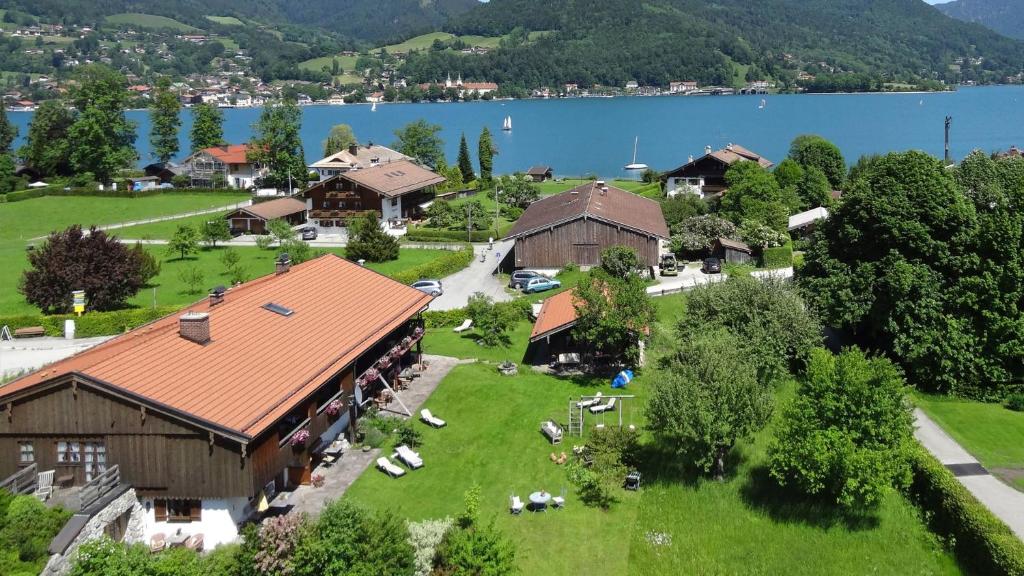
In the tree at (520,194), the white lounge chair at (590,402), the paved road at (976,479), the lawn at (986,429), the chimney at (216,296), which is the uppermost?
the tree at (520,194)

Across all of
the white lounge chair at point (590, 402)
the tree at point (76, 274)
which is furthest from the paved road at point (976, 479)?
the tree at point (76, 274)

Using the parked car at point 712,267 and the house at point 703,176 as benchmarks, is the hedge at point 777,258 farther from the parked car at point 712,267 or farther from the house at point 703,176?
the house at point 703,176

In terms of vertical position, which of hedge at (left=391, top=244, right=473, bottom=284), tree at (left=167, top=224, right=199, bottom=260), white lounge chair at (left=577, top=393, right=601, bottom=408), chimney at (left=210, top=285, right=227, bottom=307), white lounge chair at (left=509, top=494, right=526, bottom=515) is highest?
chimney at (left=210, top=285, right=227, bottom=307)

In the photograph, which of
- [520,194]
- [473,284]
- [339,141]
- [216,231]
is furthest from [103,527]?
[339,141]

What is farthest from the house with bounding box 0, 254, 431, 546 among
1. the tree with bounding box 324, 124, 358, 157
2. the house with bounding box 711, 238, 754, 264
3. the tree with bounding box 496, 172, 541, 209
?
the tree with bounding box 324, 124, 358, 157

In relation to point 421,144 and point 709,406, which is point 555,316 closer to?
point 709,406

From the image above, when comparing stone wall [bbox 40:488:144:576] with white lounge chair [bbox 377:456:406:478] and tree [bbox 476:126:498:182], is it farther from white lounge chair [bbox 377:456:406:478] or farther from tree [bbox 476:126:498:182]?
tree [bbox 476:126:498:182]

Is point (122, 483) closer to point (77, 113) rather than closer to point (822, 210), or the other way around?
point (822, 210)
